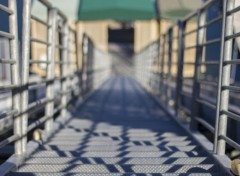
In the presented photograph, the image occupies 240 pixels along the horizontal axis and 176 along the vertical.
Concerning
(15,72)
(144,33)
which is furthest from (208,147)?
(144,33)

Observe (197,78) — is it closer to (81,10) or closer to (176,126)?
(176,126)

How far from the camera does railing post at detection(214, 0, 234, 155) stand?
2.32m

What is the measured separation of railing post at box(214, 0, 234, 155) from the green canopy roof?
442 centimetres

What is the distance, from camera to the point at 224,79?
2.35 metres

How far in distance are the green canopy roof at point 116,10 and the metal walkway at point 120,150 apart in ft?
9.06

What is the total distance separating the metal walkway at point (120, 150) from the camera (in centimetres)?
219

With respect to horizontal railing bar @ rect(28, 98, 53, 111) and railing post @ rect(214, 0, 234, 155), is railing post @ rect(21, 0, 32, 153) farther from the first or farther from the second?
railing post @ rect(214, 0, 234, 155)

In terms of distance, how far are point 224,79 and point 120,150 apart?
993 mm

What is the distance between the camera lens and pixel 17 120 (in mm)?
2309

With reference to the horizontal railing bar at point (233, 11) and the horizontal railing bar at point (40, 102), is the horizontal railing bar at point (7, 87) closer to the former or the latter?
the horizontal railing bar at point (40, 102)

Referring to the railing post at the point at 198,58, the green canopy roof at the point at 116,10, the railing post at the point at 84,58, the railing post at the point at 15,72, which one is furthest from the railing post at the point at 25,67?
the green canopy roof at the point at 116,10

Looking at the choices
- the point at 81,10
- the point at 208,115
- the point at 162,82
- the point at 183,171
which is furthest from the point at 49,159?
the point at 81,10

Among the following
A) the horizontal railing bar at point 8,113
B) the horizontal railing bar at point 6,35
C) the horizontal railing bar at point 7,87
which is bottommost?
the horizontal railing bar at point 8,113

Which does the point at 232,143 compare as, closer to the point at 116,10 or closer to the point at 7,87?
the point at 7,87
